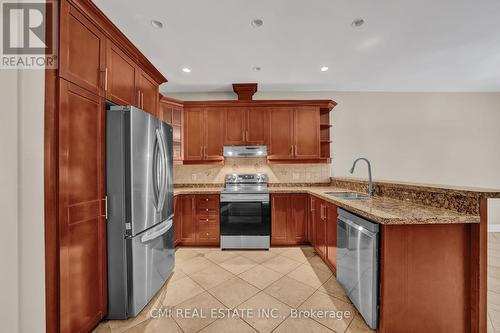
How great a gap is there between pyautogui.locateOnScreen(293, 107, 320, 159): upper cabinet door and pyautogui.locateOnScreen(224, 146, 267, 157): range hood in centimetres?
61

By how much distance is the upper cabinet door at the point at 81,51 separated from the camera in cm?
129

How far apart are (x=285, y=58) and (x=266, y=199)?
6.75 feet

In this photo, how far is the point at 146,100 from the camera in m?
2.27

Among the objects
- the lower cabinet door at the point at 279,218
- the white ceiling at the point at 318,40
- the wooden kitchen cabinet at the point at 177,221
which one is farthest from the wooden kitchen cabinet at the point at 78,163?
the lower cabinet door at the point at 279,218

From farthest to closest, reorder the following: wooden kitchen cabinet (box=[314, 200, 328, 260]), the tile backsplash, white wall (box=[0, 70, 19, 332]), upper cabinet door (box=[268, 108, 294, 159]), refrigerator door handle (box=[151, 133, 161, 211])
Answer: the tile backsplash → upper cabinet door (box=[268, 108, 294, 159]) → wooden kitchen cabinet (box=[314, 200, 328, 260]) → refrigerator door handle (box=[151, 133, 161, 211]) → white wall (box=[0, 70, 19, 332])

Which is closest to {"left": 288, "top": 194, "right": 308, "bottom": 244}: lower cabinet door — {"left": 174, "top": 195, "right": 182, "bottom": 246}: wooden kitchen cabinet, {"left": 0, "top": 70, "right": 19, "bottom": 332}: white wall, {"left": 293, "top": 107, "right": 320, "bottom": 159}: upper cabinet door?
{"left": 293, "top": 107, "right": 320, "bottom": 159}: upper cabinet door

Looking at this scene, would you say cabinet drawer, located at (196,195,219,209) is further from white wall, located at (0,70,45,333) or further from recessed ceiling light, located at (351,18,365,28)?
recessed ceiling light, located at (351,18,365,28)

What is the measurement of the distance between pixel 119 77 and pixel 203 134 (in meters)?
1.77

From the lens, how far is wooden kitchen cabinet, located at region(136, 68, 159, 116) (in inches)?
83.1

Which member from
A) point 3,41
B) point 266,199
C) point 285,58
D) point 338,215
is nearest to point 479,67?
point 285,58

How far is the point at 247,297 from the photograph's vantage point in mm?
1947

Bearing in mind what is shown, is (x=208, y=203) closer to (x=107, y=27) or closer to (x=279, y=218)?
(x=279, y=218)

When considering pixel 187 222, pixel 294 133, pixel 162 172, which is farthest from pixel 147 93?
pixel 294 133

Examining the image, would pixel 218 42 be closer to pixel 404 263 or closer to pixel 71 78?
pixel 71 78
